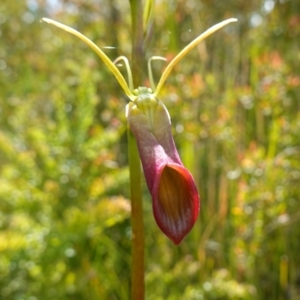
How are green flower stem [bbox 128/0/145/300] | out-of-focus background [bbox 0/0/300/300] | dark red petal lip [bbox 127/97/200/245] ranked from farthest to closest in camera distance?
out-of-focus background [bbox 0/0/300/300] < green flower stem [bbox 128/0/145/300] < dark red petal lip [bbox 127/97/200/245]

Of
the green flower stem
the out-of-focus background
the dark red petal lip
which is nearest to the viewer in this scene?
the dark red petal lip

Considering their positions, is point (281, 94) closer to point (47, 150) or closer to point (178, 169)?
point (47, 150)

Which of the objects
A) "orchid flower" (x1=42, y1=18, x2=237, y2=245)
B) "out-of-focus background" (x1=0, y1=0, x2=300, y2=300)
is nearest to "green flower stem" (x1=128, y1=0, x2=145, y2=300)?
"orchid flower" (x1=42, y1=18, x2=237, y2=245)

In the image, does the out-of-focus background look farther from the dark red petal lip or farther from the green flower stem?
the dark red petal lip

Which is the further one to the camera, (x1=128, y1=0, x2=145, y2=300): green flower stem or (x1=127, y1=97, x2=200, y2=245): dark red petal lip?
(x1=128, y1=0, x2=145, y2=300): green flower stem

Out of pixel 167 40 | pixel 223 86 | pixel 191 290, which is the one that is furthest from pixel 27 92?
pixel 191 290

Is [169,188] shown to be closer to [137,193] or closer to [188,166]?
[137,193]
